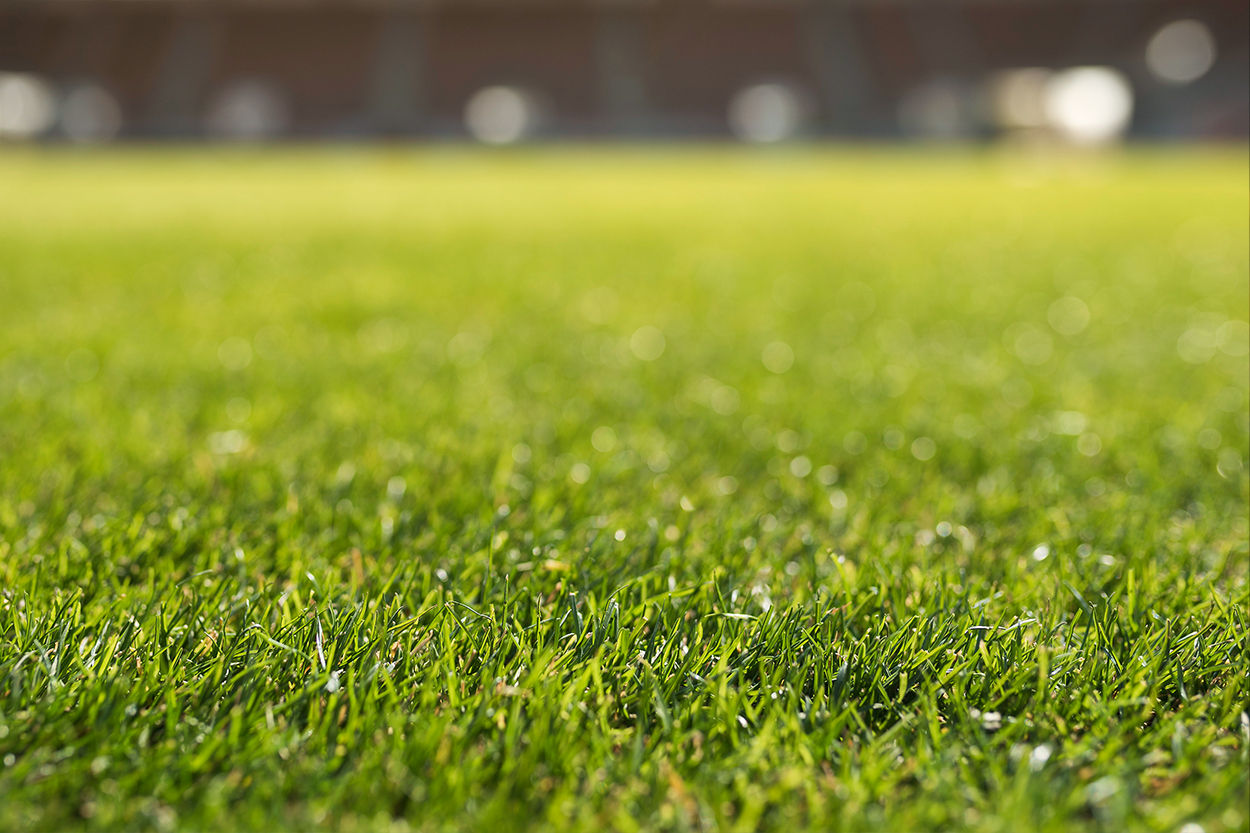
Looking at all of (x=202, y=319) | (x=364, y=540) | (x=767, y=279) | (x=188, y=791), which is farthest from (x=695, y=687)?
(x=767, y=279)

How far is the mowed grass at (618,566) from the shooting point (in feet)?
3.27

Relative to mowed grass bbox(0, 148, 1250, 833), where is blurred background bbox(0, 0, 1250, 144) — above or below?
above

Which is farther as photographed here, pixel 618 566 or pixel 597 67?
pixel 597 67

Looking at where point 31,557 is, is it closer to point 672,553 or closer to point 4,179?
point 672,553

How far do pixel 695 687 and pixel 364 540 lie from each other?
2.26 feet

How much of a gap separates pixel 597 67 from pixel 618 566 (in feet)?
145

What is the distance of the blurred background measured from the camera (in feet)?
135

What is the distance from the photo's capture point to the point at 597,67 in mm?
42719

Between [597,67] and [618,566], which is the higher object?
[597,67]

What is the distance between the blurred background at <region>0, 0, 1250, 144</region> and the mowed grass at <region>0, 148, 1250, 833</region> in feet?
131

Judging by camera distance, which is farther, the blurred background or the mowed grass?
the blurred background

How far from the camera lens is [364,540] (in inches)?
63.6

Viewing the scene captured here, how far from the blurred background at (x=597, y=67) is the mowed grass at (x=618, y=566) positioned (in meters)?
40.0

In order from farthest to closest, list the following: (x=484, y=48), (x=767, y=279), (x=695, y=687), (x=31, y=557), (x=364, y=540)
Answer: (x=484, y=48) → (x=767, y=279) → (x=364, y=540) → (x=31, y=557) → (x=695, y=687)
